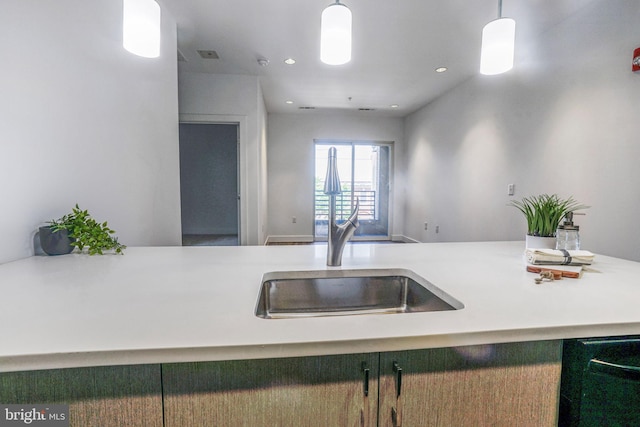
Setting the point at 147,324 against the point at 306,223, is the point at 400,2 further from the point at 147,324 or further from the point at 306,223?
the point at 306,223

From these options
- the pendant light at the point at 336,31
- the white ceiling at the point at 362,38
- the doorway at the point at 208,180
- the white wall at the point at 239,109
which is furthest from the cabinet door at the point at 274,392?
the doorway at the point at 208,180

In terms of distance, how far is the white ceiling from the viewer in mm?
2354

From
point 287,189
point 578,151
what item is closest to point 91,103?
point 578,151

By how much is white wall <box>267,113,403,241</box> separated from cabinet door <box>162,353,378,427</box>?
17.6 ft

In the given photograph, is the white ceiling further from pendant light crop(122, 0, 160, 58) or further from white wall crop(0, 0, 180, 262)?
pendant light crop(122, 0, 160, 58)

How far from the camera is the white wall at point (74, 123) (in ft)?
3.51

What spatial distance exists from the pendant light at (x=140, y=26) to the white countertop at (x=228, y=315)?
85 cm

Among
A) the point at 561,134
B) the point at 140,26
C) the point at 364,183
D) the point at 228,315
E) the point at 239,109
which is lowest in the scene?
the point at 228,315

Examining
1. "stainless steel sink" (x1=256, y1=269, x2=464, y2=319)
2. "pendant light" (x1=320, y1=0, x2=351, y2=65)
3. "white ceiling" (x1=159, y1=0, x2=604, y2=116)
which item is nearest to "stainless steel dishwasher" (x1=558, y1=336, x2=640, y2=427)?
"stainless steel sink" (x1=256, y1=269, x2=464, y2=319)

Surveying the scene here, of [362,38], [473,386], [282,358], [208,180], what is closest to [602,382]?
[473,386]

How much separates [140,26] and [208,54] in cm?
237

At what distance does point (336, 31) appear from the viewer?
49.4 inches

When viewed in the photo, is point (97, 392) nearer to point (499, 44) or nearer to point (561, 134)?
point (499, 44)

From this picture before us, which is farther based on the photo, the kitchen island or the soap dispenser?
the soap dispenser
